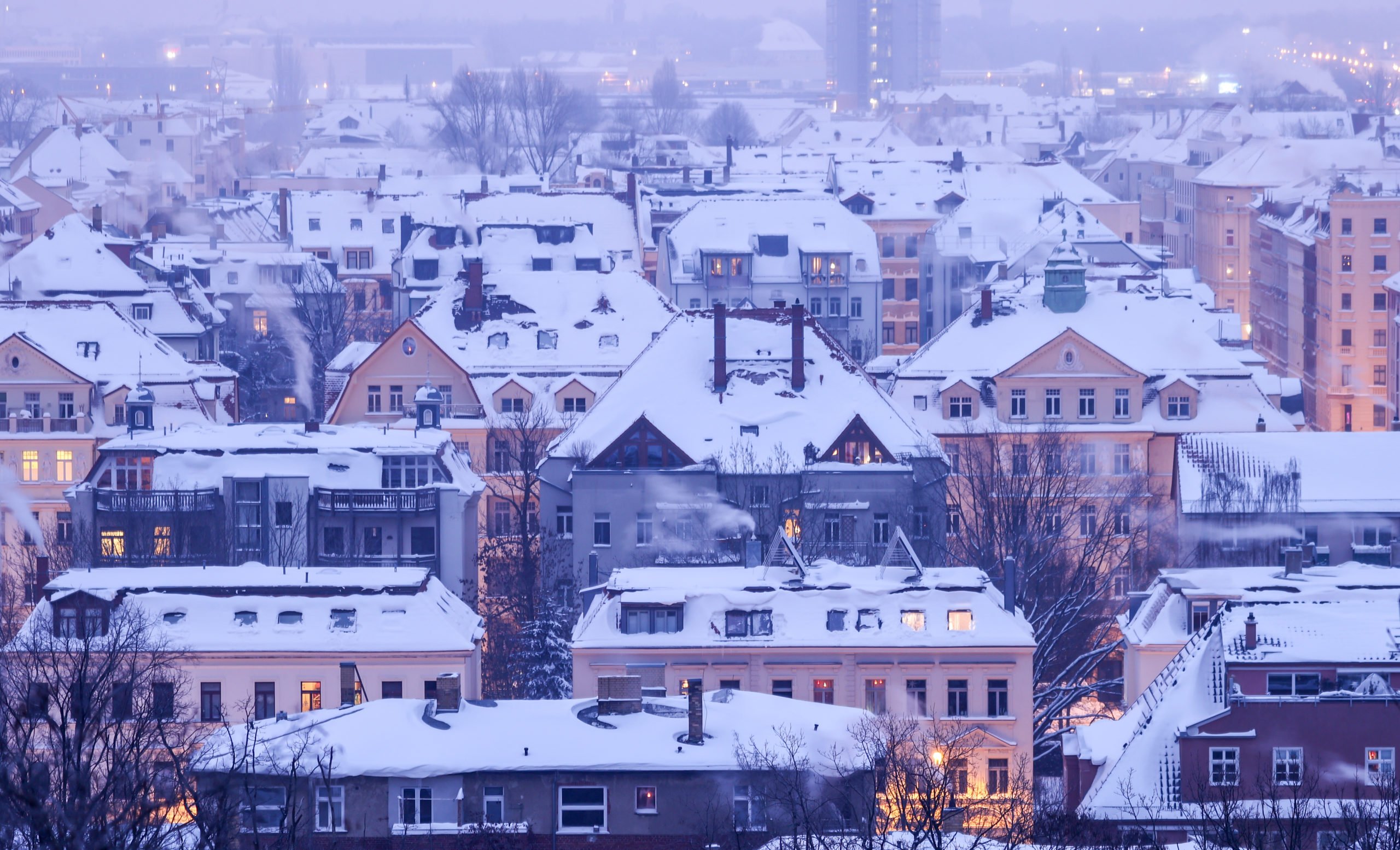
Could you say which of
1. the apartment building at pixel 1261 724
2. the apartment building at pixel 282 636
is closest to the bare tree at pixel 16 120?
the apartment building at pixel 282 636

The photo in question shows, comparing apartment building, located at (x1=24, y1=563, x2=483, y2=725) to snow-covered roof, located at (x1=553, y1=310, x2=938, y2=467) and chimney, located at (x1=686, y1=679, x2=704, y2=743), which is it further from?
snow-covered roof, located at (x1=553, y1=310, x2=938, y2=467)

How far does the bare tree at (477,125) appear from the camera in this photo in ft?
511

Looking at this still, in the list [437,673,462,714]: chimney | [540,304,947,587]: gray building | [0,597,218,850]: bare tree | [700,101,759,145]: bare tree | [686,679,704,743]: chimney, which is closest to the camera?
[0,597,218,850]: bare tree

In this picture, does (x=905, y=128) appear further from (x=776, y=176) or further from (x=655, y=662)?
(x=655, y=662)

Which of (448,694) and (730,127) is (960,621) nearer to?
(448,694)

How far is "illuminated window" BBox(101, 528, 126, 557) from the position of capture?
170 ft

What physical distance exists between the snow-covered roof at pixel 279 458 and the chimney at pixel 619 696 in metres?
16.8

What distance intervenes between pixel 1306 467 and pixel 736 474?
38.0 feet

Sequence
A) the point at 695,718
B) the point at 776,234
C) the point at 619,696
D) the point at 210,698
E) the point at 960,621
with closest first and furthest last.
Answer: the point at 695,718
the point at 619,696
the point at 210,698
the point at 960,621
the point at 776,234

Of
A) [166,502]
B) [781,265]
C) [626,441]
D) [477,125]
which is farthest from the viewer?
[477,125]

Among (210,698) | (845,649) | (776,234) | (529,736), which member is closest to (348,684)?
(210,698)

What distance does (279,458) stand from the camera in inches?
2064

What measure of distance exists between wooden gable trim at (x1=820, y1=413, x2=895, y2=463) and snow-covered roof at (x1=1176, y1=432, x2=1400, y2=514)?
6126 millimetres

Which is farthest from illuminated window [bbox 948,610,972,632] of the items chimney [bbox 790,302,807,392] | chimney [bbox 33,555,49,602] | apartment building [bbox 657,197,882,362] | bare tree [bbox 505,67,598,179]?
bare tree [bbox 505,67,598,179]
